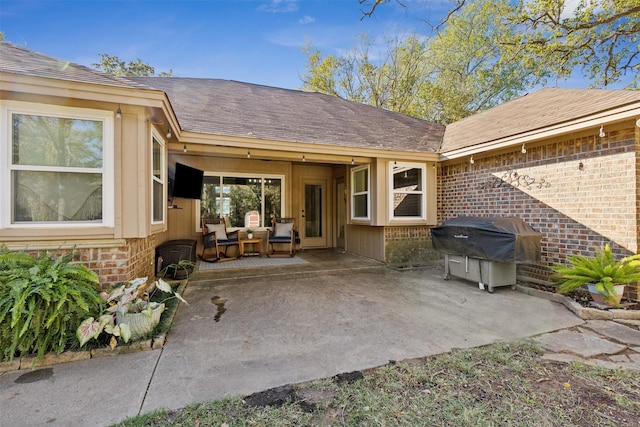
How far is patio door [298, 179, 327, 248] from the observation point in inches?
340

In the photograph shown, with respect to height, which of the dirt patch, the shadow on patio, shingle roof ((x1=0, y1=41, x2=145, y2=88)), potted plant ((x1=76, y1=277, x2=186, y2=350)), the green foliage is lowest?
the dirt patch

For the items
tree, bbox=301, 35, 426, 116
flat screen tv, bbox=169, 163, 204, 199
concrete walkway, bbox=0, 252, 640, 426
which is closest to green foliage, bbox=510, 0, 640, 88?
concrete walkway, bbox=0, 252, 640, 426

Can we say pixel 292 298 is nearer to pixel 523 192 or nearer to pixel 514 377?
pixel 514 377

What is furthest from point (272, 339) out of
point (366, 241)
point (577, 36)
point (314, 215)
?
point (577, 36)

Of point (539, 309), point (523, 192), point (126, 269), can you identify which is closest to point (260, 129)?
point (126, 269)

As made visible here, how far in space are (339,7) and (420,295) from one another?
24.1ft

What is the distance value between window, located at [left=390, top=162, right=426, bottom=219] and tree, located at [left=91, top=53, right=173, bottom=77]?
20.3 meters

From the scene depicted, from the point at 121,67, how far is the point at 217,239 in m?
19.7

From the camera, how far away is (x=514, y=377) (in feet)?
7.11

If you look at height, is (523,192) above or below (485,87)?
below

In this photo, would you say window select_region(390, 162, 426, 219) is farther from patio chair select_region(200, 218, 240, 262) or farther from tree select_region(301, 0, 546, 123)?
tree select_region(301, 0, 546, 123)

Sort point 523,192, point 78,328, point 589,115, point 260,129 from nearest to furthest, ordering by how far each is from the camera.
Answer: point 78,328 → point 589,115 → point 523,192 → point 260,129

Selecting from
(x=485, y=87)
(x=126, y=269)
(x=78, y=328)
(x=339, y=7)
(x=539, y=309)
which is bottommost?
(x=539, y=309)

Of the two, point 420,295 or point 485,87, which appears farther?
point 485,87
